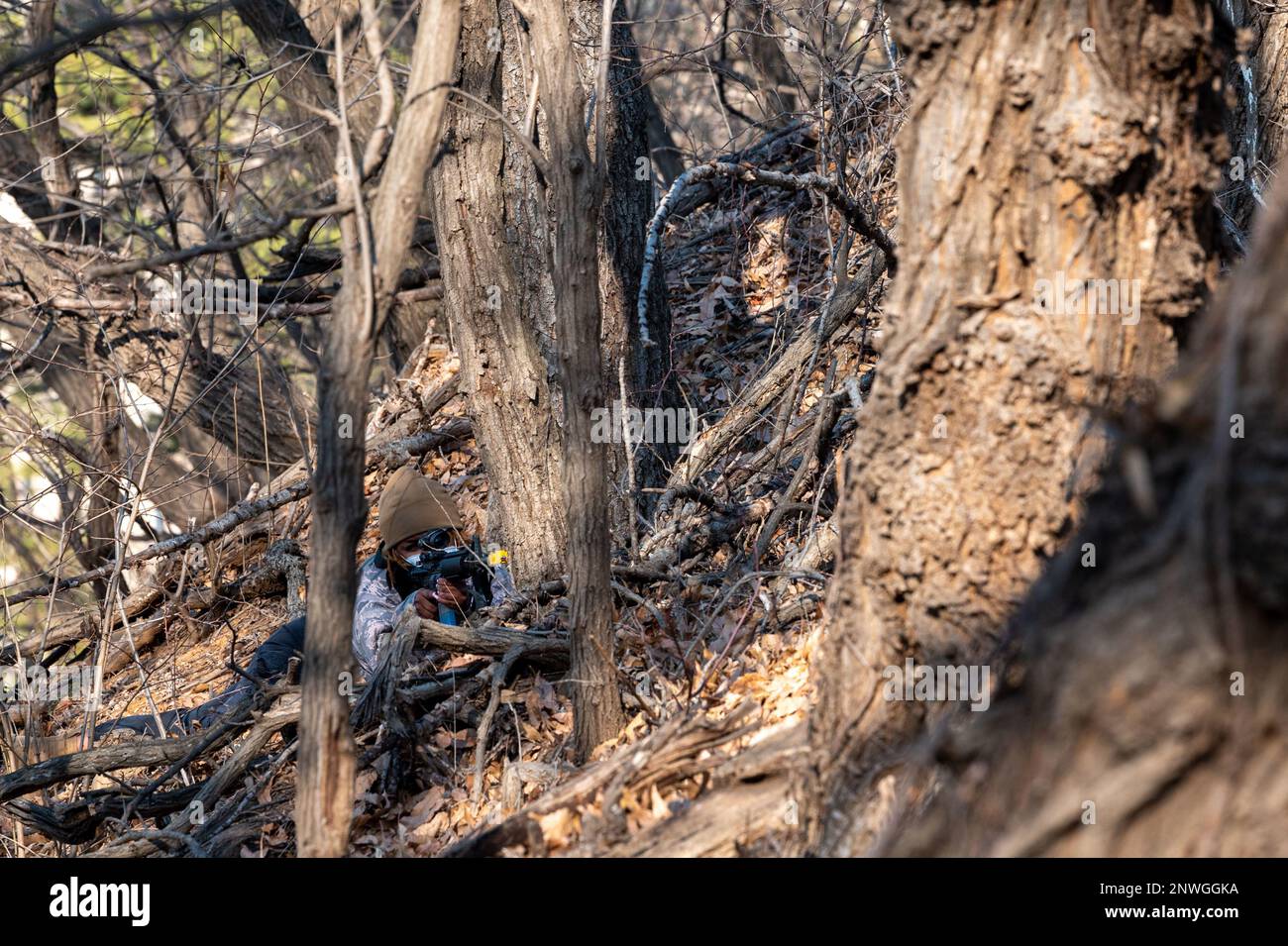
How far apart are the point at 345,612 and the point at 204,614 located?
511 cm

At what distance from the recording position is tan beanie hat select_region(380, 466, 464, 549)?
5.94 meters

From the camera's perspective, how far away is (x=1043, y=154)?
2635mm

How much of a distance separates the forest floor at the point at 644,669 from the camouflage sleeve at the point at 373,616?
0.58 meters

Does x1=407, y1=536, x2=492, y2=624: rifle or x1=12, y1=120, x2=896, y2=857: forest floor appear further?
x1=407, y1=536, x2=492, y2=624: rifle
